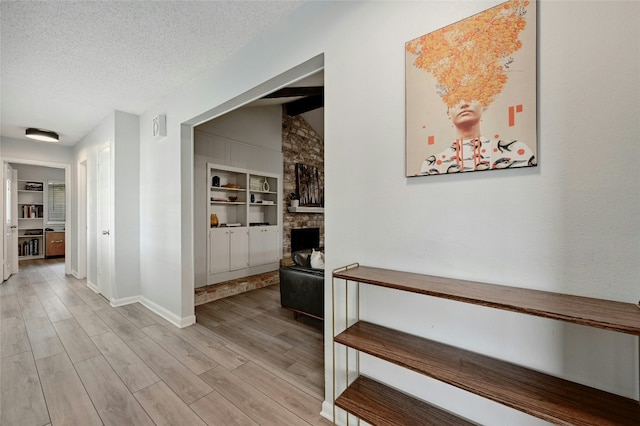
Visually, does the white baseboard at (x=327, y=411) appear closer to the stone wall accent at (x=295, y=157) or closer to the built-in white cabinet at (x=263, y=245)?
the built-in white cabinet at (x=263, y=245)

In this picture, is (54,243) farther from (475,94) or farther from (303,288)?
(475,94)

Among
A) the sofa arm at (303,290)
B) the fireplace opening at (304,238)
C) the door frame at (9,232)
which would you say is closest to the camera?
the sofa arm at (303,290)

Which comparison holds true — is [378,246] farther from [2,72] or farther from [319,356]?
[2,72]

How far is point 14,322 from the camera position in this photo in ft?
9.36

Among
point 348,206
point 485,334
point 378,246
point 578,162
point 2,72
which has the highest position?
point 2,72

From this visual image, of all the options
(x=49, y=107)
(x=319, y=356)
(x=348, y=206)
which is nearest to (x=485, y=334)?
(x=348, y=206)

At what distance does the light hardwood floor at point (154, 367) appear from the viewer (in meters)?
1.59

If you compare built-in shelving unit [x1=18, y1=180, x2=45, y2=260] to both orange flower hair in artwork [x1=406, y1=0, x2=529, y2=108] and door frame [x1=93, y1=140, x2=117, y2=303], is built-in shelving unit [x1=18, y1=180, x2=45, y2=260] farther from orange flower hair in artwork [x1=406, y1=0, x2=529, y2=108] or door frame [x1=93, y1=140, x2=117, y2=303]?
orange flower hair in artwork [x1=406, y1=0, x2=529, y2=108]

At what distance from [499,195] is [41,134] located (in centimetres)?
602

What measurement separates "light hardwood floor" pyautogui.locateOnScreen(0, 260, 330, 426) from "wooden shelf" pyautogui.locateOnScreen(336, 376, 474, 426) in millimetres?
446

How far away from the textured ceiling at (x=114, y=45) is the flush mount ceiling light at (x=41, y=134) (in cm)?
90

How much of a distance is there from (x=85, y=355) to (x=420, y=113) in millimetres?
3165

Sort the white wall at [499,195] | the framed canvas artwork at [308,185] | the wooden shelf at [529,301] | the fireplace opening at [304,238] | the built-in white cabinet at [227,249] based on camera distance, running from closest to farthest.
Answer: the wooden shelf at [529,301] → the white wall at [499,195] → the built-in white cabinet at [227,249] → the fireplace opening at [304,238] → the framed canvas artwork at [308,185]

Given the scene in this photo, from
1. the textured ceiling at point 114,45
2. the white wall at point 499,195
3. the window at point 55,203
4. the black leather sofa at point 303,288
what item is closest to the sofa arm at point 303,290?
the black leather sofa at point 303,288
